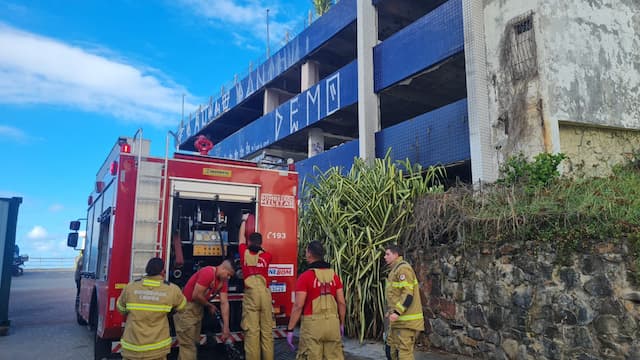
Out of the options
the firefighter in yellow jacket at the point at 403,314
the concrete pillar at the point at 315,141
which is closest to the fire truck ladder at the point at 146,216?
the firefighter in yellow jacket at the point at 403,314

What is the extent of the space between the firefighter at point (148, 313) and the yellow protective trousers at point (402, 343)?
2.38m

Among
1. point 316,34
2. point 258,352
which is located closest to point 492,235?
point 258,352

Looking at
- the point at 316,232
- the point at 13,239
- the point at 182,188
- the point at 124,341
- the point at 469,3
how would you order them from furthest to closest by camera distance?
the point at 469,3, the point at 13,239, the point at 316,232, the point at 182,188, the point at 124,341

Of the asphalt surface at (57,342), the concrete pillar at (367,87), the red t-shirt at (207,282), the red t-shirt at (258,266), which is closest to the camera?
the red t-shirt at (207,282)

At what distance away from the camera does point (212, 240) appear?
7.02 m

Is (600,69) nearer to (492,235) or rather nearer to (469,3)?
(469,3)

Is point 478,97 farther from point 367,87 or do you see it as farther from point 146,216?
point 146,216

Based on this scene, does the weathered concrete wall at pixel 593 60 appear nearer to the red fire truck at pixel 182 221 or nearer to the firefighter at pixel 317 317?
the red fire truck at pixel 182 221

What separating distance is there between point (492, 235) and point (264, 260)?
301 cm

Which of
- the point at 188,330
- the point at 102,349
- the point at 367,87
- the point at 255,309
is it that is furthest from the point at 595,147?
the point at 102,349

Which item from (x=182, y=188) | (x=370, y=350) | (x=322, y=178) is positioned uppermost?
(x=322, y=178)

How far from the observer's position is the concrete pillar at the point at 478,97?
9758mm

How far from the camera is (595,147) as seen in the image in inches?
396

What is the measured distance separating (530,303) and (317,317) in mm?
2658
